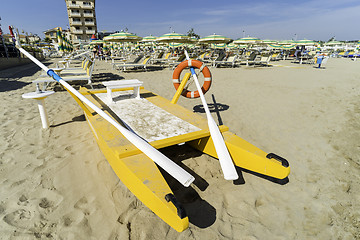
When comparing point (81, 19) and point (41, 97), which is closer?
point (41, 97)

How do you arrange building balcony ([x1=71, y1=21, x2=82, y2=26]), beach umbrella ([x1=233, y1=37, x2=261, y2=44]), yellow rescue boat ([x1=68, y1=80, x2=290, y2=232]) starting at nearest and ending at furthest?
yellow rescue boat ([x1=68, y1=80, x2=290, y2=232]) < beach umbrella ([x1=233, y1=37, x2=261, y2=44]) < building balcony ([x1=71, y1=21, x2=82, y2=26])

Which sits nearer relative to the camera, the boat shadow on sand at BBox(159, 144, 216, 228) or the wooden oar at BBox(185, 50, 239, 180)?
the boat shadow on sand at BBox(159, 144, 216, 228)

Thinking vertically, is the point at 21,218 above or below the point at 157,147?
below

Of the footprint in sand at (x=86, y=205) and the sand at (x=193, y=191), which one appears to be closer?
the sand at (x=193, y=191)

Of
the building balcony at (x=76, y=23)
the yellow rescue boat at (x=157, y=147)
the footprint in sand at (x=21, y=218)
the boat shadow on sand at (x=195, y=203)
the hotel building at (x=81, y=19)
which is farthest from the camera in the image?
the building balcony at (x=76, y=23)

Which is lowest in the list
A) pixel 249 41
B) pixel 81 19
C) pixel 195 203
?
pixel 195 203

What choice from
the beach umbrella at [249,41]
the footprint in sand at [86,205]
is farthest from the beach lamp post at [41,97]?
the beach umbrella at [249,41]

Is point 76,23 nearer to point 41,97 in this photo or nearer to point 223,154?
point 41,97

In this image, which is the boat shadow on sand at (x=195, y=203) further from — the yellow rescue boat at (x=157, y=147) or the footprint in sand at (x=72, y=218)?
the footprint in sand at (x=72, y=218)

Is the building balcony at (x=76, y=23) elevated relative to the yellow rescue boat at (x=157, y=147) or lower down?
elevated

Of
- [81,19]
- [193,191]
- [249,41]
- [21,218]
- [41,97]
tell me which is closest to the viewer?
[21,218]

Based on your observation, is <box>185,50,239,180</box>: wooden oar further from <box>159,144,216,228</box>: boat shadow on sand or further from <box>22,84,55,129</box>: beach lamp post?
<box>22,84,55,129</box>: beach lamp post

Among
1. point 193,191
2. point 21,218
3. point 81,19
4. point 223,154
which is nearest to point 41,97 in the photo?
point 21,218

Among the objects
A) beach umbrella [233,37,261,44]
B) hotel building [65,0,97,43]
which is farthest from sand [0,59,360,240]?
hotel building [65,0,97,43]
